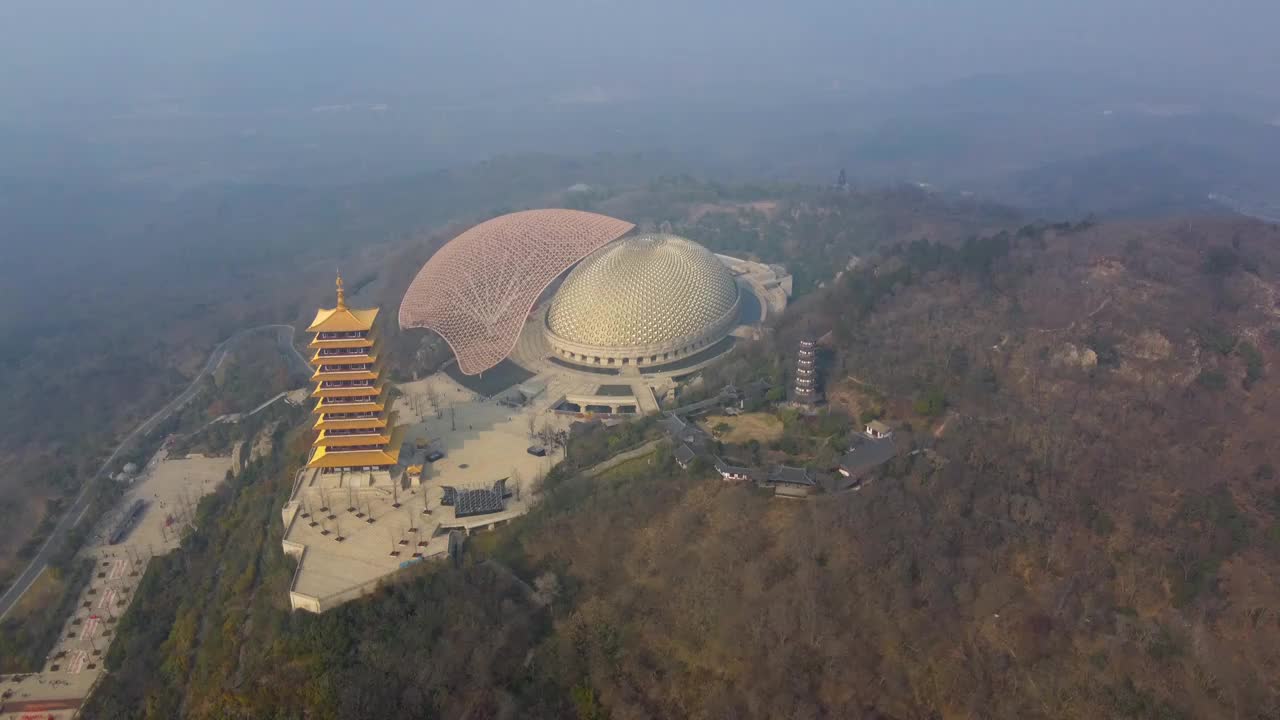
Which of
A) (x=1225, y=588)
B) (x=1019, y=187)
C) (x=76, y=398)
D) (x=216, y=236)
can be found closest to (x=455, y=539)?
(x=1225, y=588)

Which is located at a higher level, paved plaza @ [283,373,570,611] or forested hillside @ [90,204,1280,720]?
forested hillside @ [90,204,1280,720]

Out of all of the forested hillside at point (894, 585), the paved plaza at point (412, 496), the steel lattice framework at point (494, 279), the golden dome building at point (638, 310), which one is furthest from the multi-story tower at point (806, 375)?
the steel lattice framework at point (494, 279)

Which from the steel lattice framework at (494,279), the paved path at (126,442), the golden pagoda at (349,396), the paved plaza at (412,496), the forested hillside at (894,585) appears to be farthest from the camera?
the steel lattice framework at (494,279)

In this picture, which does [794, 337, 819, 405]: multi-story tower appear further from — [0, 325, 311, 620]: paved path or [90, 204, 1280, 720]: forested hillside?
[0, 325, 311, 620]: paved path

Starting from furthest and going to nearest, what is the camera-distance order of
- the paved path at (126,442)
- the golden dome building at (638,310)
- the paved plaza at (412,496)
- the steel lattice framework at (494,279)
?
the golden dome building at (638,310)
the steel lattice framework at (494,279)
the paved path at (126,442)
the paved plaza at (412,496)

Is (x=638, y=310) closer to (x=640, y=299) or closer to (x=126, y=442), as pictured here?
(x=640, y=299)

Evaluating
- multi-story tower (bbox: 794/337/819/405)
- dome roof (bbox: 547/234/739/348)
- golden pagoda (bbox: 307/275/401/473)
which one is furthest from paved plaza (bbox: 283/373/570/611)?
multi-story tower (bbox: 794/337/819/405)

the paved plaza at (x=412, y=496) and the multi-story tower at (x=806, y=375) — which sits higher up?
the multi-story tower at (x=806, y=375)

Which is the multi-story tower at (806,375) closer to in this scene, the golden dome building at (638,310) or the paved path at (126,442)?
the golden dome building at (638,310)
